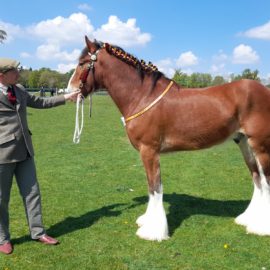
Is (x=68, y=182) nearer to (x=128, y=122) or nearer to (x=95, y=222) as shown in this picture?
(x=95, y=222)

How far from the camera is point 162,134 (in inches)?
206

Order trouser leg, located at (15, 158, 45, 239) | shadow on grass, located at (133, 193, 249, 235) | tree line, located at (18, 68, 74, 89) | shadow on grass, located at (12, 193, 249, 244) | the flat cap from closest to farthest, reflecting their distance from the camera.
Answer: the flat cap < trouser leg, located at (15, 158, 45, 239) < shadow on grass, located at (12, 193, 249, 244) < shadow on grass, located at (133, 193, 249, 235) < tree line, located at (18, 68, 74, 89)

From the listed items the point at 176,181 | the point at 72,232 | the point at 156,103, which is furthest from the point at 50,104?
the point at 176,181

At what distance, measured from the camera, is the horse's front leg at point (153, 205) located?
17.2 feet

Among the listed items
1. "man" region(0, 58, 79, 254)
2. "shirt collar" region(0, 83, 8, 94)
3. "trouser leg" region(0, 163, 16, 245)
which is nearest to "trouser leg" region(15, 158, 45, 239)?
"man" region(0, 58, 79, 254)

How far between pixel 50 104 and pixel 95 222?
2013 mm

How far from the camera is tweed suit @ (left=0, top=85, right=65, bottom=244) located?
186 inches

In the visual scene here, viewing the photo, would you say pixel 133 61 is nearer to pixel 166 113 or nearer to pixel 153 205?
pixel 166 113

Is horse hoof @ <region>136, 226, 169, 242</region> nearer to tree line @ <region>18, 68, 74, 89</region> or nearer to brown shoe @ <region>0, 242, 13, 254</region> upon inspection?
brown shoe @ <region>0, 242, 13, 254</region>

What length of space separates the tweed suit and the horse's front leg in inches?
58.3

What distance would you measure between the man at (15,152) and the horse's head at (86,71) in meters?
0.64

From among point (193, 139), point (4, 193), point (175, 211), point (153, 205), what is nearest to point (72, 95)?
point (4, 193)

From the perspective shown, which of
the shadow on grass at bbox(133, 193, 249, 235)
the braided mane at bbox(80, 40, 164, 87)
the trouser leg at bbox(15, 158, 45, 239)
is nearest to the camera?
the trouser leg at bbox(15, 158, 45, 239)

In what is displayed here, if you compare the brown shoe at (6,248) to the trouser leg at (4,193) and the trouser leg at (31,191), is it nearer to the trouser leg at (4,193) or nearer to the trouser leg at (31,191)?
the trouser leg at (4,193)
